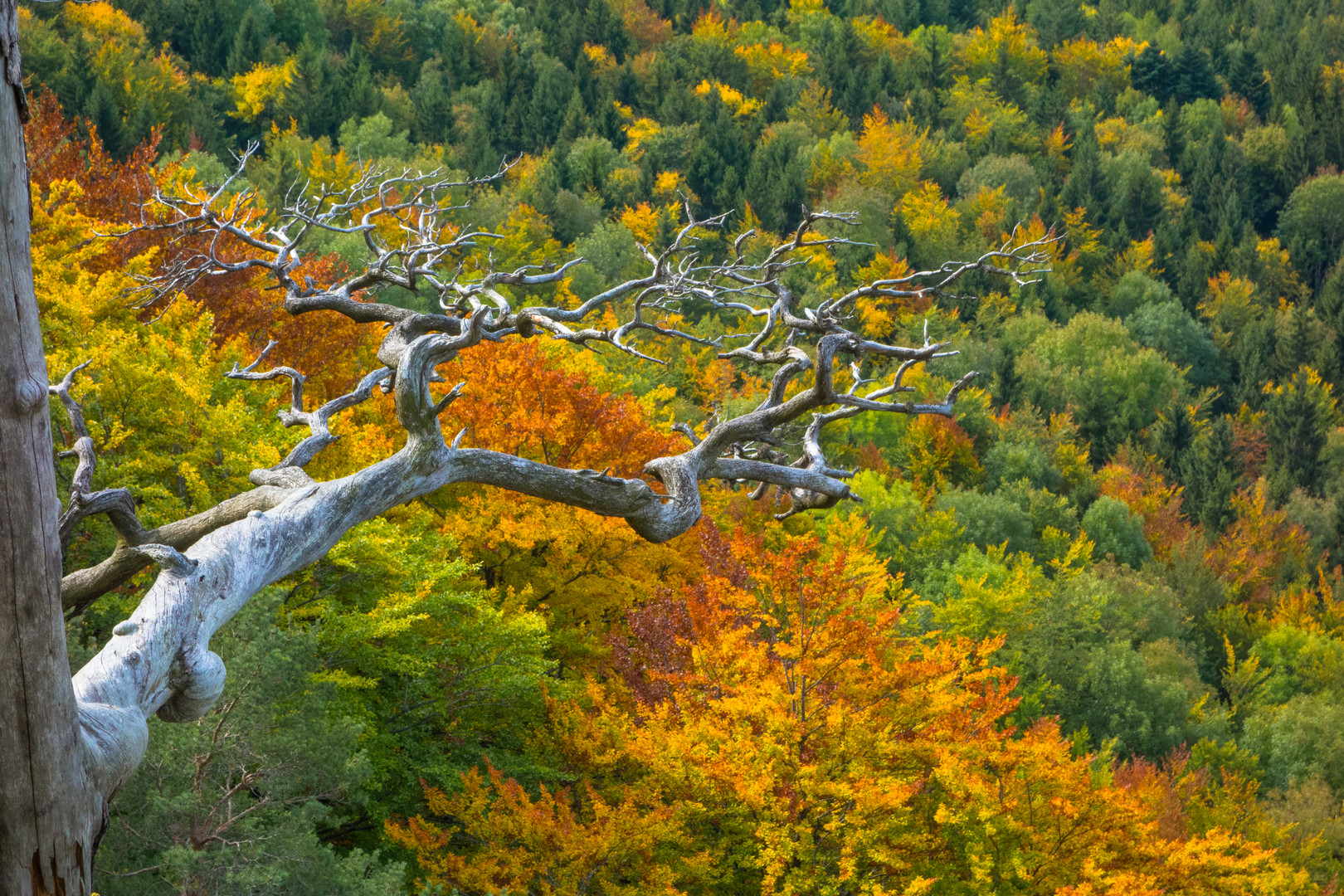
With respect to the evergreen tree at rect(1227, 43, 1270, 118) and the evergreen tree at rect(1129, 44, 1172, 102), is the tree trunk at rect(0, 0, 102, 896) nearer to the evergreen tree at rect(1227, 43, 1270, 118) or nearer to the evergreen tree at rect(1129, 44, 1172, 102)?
the evergreen tree at rect(1129, 44, 1172, 102)

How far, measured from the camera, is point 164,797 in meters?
9.37

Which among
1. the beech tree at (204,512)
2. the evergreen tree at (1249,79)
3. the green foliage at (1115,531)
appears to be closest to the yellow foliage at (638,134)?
the green foliage at (1115,531)

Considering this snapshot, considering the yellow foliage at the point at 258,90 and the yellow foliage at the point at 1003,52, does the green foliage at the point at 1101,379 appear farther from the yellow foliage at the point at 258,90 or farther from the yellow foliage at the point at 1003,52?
the yellow foliage at the point at 258,90

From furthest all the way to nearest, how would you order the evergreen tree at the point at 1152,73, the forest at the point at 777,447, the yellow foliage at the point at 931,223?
the evergreen tree at the point at 1152,73
the yellow foliage at the point at 931,223
the forest at the point at 777,447

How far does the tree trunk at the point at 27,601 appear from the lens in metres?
2.46

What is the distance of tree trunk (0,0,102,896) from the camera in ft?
8.09

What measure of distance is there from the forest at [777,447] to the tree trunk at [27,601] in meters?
5.10

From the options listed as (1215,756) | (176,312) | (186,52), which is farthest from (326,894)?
(186,52)

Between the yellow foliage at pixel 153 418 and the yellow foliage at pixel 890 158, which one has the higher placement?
the yellow foliage at pixel 153 418

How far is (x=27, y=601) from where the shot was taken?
101 inches

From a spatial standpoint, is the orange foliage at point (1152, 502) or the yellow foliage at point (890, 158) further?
the yellow foliage at point (890, 158)

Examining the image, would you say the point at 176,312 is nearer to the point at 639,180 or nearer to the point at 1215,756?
the point at 1215,756

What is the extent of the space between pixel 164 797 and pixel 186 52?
60100 mm

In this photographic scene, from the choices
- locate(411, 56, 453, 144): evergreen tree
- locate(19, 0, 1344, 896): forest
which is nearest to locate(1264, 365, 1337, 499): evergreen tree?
locate(19, 0, 1344, 896): forest
